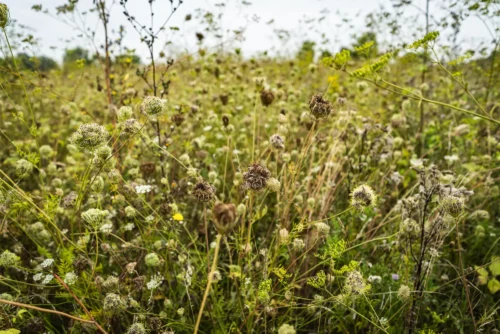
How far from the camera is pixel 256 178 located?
4.83 ft

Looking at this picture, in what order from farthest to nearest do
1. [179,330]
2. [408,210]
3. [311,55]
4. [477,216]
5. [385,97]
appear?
[311,55] < [385,97] < [477,216] < [408,210] < [179,330]

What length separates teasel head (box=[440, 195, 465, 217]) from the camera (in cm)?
153

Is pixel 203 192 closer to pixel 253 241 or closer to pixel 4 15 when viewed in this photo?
pixel 253 241

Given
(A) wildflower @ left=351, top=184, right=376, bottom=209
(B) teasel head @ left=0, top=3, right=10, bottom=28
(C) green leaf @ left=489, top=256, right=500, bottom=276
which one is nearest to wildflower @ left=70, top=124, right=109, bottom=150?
(B) teasel head @ left=0, top=3, right=10, bottom=28

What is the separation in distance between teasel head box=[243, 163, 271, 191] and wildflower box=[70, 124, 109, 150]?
2.15 ft

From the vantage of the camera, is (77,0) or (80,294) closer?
(80,294)

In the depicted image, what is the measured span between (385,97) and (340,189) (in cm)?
250

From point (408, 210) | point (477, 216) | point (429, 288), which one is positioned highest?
point (408, 210)

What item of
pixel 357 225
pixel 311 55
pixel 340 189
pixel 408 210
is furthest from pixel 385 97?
pixel 408 210

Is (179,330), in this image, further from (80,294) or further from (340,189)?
(340,189)

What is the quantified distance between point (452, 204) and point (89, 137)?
5.34ft

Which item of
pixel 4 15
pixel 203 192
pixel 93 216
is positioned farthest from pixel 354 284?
pixel 4 15

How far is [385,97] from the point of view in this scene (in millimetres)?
4828

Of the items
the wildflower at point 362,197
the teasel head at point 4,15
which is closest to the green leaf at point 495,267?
the wildflower at point 362,197
